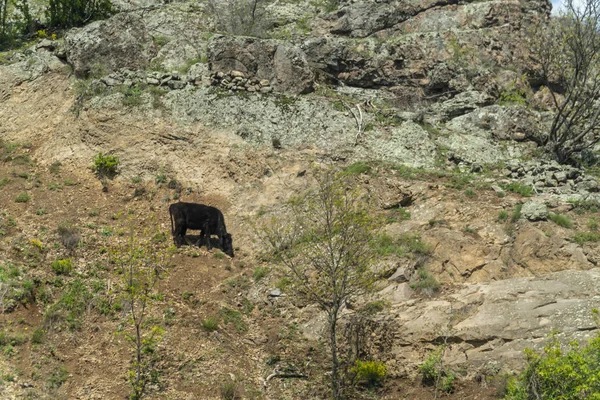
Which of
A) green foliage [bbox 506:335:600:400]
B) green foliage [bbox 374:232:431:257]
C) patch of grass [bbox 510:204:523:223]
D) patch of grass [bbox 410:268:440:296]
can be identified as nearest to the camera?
green foliage [bbox 506:335:600:400]

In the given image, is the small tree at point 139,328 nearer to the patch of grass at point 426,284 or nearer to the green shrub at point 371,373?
the green shrub at point 371,373

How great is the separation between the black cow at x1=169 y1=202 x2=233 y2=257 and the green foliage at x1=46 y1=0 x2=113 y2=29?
17804 millimetres

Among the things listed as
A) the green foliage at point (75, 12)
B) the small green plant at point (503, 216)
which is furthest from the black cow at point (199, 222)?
the green foliage at point (75, 12)

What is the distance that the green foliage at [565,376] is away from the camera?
10281 millimetres

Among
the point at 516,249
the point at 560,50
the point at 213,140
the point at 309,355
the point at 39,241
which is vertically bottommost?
the point at 309,355

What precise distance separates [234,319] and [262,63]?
14098 mm

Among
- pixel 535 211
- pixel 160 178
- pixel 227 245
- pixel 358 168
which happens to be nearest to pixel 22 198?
pixel 160 178

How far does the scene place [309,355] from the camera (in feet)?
52.2

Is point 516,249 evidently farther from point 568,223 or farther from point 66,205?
point 66,205

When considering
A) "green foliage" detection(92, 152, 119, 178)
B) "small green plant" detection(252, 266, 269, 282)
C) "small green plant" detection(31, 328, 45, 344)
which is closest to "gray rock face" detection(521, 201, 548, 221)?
"small green plant" detection(252, 266, 269, 282)

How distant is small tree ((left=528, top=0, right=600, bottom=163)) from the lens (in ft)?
77.5

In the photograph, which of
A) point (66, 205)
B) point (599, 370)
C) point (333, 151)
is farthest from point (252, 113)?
point (599, 370)

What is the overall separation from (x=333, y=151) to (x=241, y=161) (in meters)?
3.87

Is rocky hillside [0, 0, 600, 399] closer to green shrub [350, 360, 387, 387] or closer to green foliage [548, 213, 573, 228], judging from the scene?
green foliage [548, 213, 573, 228]
